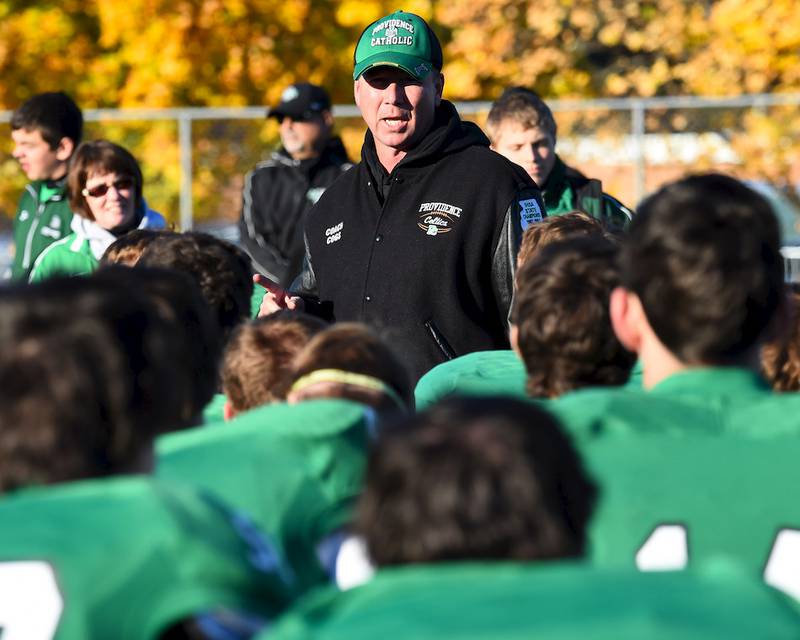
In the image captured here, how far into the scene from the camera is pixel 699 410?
2.48m

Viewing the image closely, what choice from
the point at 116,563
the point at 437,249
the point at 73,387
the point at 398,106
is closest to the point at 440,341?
the point at 437,249

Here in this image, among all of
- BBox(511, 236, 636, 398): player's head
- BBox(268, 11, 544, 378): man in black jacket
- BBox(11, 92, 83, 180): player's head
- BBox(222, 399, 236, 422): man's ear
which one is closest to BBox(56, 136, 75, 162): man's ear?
BBox(11, 92, 83, 180): player's head

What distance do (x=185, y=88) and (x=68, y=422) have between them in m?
14.1

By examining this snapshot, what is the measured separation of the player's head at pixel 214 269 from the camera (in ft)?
13.0

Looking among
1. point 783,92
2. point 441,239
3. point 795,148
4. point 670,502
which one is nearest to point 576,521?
point 670,502

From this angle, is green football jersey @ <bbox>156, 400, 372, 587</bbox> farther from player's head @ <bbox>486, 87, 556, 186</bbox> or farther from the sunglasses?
player's head @ <bbox>486, 87, 556, 186</bbox>

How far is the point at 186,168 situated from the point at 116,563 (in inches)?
463

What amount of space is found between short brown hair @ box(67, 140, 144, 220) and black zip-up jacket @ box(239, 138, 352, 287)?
306 cm

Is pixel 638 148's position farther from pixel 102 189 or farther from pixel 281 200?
pixel 102 189

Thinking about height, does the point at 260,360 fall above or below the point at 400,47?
below

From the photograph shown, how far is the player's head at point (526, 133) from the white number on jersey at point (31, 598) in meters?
4.85

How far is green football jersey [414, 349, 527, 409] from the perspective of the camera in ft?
10.9

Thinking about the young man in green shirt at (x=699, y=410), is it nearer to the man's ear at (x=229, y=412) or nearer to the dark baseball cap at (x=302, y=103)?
the man's ear at (x=229, y=412)

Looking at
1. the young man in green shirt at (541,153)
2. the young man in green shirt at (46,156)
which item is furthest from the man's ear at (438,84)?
the young man in green shirt at (46,156)
